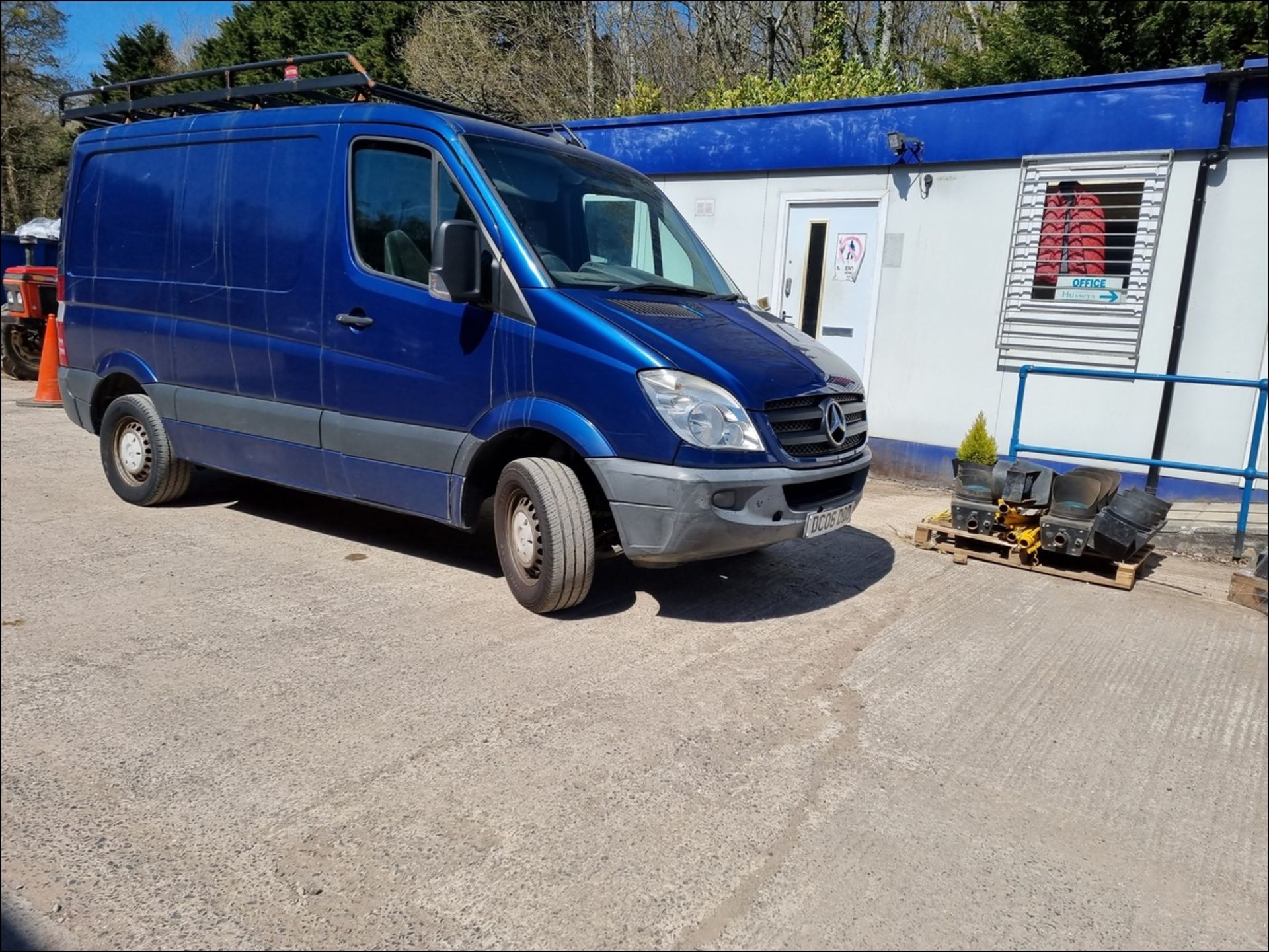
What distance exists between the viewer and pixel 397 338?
477 cm

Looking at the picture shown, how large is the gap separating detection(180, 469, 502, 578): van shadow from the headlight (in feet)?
5.92

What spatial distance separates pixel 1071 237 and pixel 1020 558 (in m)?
3.44

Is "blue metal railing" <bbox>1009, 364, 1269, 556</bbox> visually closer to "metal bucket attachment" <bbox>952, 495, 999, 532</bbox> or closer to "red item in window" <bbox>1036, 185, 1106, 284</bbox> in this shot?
"metal bucket attachment" <bbox>952, 495, 999, 532</bbox>

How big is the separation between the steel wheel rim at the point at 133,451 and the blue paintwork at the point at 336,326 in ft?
1.25

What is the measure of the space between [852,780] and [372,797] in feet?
5.23

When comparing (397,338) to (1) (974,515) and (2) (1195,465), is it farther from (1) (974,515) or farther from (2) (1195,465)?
(2) (1195,465)

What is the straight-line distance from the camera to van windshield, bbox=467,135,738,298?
466cm

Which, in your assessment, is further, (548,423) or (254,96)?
(254,96)

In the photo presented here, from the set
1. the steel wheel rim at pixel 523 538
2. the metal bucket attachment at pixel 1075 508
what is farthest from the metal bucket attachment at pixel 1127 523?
the steel wheel rim at pixel 523 538

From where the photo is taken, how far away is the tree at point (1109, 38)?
1344cm

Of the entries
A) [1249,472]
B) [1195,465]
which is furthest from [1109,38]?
[1249,472]

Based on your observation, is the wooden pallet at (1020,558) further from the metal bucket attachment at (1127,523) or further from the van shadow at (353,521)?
the van shadow at (353,521)

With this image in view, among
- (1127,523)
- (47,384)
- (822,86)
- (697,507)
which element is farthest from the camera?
(822,86)

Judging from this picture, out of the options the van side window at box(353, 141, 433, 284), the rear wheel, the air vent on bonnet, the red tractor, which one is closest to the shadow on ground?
the air vent on bonnet
